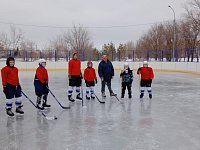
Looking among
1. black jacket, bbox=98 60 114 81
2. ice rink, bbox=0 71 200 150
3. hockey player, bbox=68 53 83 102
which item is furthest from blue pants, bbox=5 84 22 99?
black jacket, bbox=98 60 114 81

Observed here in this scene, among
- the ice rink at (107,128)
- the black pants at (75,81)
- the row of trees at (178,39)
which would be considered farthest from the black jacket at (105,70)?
the row of trees at (178,39)

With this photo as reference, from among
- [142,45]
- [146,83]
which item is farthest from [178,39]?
[146,83]

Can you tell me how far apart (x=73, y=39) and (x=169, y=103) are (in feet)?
128

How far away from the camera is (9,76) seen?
20.0ft

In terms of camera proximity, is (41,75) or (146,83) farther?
(146,83)

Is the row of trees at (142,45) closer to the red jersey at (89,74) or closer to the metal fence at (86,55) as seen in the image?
the metal fence at (86,55)

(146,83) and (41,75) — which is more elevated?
(41,75)

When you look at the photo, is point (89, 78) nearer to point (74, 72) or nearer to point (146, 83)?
point (74, 72)

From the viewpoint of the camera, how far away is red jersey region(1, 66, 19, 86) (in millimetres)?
6055

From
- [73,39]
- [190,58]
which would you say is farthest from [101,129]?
[73,39]

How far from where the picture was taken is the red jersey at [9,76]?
238 inches

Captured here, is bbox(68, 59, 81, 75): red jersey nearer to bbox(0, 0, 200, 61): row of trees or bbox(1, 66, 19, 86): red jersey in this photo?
bbox(1, 66, 19, 86): red jersey

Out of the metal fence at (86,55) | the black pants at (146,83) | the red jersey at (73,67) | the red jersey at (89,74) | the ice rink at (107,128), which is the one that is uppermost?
the metal fence at (86,55)

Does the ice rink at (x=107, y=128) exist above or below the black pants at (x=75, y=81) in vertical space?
below
